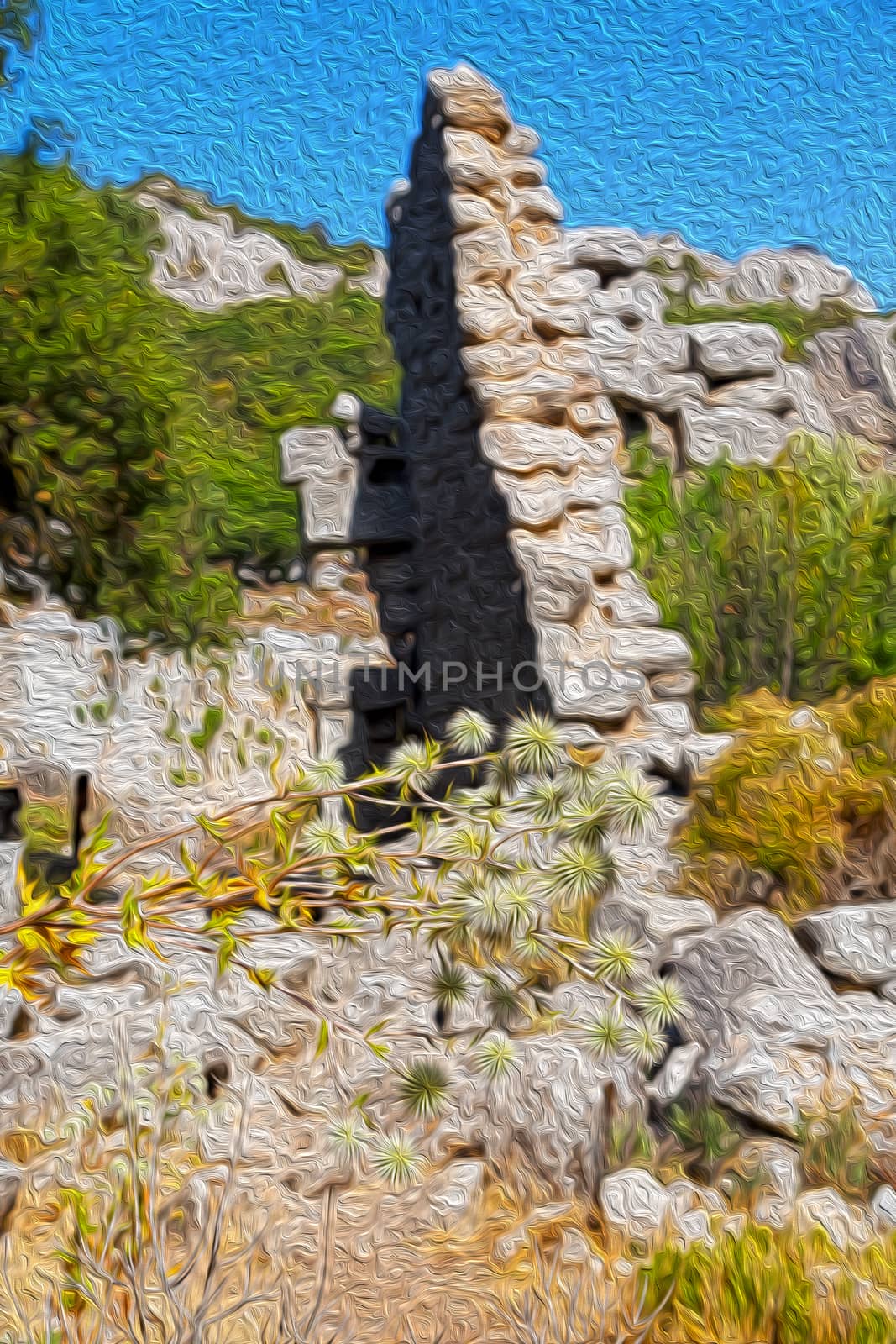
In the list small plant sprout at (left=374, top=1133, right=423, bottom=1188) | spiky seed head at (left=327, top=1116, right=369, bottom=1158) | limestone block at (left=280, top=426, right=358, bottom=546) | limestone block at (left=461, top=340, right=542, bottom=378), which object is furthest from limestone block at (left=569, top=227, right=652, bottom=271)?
small plant sprout at (left=374, top=1133, right=423, bottom=1188)

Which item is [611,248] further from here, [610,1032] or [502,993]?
[610,1032]

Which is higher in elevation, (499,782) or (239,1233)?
(499,782)

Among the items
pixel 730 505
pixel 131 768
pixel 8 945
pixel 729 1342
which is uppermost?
pixel 730 505

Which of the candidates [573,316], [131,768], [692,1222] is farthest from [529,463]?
[692,1222]

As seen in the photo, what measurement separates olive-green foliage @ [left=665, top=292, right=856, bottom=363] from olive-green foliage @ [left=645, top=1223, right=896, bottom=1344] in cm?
406

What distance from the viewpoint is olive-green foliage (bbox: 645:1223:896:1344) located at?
244cm

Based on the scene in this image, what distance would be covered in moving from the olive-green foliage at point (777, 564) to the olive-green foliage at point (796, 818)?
0.55 m

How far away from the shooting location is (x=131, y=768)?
3.99 m

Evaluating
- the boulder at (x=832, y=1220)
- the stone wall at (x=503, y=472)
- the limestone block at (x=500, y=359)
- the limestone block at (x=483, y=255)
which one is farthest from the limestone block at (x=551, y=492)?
the boulder at (x=832, y=1220)

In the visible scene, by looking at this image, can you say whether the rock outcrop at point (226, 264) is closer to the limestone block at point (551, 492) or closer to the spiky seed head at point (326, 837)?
the limestone block at point (551, 492)

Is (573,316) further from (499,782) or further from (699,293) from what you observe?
(499,782)

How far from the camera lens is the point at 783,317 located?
6691mm

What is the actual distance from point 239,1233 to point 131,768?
1736 millimetres

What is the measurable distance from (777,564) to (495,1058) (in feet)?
10.5
